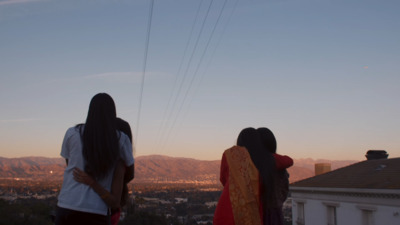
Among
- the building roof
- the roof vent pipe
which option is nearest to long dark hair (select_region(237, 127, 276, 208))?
the building roof

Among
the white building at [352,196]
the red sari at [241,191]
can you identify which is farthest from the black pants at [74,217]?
the white building at [352,196]

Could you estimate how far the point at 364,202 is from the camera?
22500mm

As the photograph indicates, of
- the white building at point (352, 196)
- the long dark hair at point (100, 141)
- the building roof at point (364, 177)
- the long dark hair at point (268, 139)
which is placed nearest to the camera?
the long dark hair at point (100, 141)

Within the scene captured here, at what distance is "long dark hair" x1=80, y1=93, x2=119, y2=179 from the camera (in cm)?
290

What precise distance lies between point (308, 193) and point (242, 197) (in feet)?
86.8

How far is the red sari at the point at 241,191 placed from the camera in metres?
4.10

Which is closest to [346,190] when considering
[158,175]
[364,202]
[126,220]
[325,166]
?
[364,202]

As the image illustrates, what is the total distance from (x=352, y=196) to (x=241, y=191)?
21.7 metres

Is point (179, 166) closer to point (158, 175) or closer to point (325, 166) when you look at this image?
point (158, 175)

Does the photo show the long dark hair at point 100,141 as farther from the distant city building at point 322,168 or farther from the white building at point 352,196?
the distant city building at point 322,168

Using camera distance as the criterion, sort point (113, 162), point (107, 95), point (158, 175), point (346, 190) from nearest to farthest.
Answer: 1. point (113, 162)
2. point (107, 95)
3. point (346, 190)
4. point (158, 175)

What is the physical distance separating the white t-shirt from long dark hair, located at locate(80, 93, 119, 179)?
0.17ft

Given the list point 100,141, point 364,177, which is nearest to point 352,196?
point 364,177

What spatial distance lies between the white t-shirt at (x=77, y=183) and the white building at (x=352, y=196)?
1951 cm
